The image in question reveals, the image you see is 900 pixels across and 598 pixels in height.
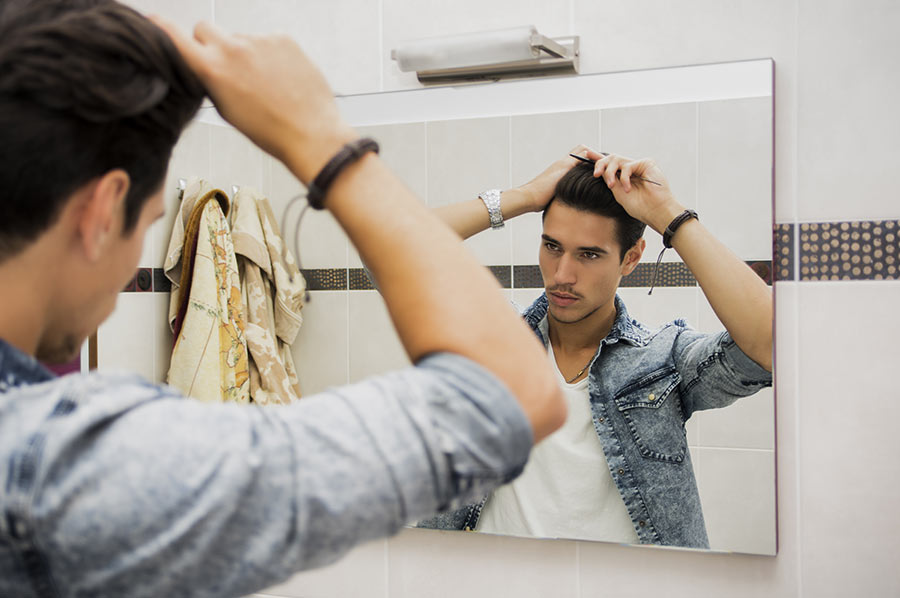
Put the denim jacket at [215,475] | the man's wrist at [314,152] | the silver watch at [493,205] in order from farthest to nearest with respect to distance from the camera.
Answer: the silver watch at [493,205] < the man's wrist at [314,152] < the denim jacket at [215,475]

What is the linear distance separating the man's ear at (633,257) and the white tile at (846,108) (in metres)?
0.28

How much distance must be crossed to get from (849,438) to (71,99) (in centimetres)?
139

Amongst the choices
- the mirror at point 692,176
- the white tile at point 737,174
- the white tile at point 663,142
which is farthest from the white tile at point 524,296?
the white tile at point 737,174

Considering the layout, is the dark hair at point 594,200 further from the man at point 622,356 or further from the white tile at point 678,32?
the white tile at point 678,32

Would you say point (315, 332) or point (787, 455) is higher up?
point (315, 332)

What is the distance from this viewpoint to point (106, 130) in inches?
19.9

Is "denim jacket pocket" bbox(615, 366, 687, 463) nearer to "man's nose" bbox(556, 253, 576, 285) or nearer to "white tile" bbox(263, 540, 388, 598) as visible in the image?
"man's nose" bbox(556, 253, 576, 285)

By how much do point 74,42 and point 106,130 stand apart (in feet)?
0.18

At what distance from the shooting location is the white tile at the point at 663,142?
148cm

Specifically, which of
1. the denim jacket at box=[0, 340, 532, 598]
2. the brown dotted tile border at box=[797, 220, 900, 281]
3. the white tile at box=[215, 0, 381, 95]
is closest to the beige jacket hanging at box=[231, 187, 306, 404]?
the white tile at box=[215, 0, 381, 95]

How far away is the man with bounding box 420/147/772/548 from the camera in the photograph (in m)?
1.46

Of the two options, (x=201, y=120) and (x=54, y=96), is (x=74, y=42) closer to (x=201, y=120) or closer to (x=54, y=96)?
(x=54, y=96)

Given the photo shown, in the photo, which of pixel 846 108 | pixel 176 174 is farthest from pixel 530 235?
pixel 176 174

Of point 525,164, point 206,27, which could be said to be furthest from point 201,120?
point 206,27
